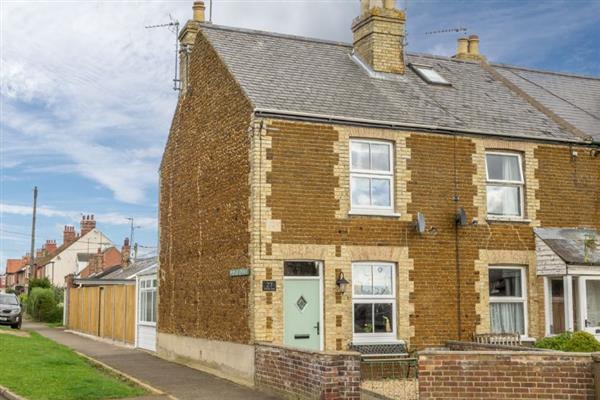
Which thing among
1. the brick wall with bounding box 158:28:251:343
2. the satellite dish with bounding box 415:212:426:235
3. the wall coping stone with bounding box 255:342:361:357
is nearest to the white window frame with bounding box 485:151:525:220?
the satellite dish with bounding box 415:212:426:235

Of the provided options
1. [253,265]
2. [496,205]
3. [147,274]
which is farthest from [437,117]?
[147,274]

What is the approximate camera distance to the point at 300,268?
15.4 metres

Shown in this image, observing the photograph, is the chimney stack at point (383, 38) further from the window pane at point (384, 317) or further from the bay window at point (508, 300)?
the window pane at point (384, 317)

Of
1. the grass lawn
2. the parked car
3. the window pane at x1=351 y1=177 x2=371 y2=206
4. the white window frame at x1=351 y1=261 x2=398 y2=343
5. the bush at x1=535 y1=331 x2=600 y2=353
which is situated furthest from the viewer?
the parked car

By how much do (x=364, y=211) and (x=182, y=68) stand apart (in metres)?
8.15

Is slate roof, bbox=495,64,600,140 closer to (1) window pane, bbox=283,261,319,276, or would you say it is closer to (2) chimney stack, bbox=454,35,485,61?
(2) chimney stack, bbox=454,35,485,61

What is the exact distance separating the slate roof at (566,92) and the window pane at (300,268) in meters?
8.51

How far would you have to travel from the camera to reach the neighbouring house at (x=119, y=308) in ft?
78.1

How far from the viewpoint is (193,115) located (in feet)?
64.3

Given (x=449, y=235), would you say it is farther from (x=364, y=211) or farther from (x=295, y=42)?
(x=295, y=42)

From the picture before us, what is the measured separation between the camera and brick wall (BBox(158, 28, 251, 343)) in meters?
15.9

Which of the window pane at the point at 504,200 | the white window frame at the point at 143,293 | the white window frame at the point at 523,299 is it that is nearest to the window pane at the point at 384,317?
the white window frame at the point at 523,299

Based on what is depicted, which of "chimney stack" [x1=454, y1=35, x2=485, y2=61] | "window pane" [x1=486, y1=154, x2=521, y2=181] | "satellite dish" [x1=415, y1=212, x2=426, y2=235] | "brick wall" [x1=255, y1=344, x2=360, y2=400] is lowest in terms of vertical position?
"brick wall" [x1=255, y1=344, x2=360, y2=400]

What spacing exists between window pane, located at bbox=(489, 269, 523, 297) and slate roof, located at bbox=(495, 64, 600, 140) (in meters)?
4.42
